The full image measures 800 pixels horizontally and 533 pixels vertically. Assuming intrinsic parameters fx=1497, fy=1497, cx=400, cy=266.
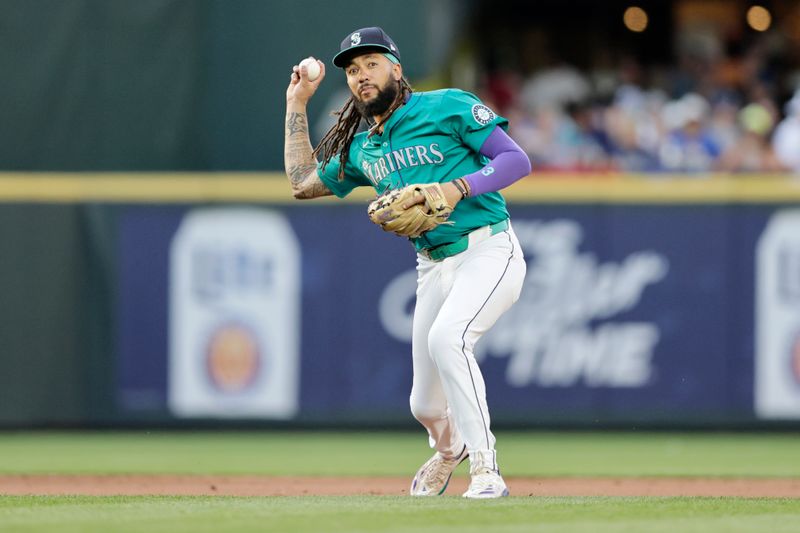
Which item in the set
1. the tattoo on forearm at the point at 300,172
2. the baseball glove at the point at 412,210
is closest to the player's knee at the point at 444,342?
the baseball glove at the point at 412,210

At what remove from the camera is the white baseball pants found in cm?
624

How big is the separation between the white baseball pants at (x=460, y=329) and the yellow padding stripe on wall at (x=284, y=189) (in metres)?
4.02

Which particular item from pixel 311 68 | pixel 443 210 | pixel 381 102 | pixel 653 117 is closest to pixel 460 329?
pixel 443 210

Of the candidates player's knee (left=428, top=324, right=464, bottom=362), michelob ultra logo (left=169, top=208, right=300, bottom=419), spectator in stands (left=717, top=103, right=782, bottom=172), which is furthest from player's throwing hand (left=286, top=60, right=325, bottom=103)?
spectator in stands (left=717, top=103, right=782, bottom=172)

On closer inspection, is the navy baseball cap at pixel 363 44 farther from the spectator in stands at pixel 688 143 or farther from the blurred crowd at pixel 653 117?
the spectator in stands at pixel 688 143

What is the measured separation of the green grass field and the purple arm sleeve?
4.23ft

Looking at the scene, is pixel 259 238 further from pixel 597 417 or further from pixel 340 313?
pixel 597 417

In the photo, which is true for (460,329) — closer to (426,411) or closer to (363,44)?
(426,411)

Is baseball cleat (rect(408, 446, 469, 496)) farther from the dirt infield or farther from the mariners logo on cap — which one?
the mariners logo on cap

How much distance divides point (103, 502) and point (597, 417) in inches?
204

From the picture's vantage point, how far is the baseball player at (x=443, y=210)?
6.21 metres

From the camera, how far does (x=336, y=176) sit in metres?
6.85

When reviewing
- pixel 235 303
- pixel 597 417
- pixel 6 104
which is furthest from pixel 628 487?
pixel 6 104

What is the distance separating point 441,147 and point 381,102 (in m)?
0.32
